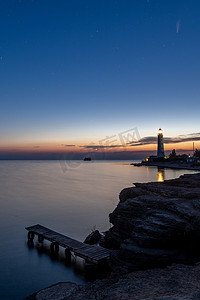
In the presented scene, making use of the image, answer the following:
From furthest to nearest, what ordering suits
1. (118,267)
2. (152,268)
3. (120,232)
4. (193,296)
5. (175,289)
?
(120,232) < (118,267) < (152,268) < (175,289) < (193,296)

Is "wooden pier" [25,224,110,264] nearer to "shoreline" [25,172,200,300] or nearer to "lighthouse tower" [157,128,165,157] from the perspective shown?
"shoreline" [25,172,200,300]

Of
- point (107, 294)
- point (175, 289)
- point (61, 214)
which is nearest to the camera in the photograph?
point (175, 289)

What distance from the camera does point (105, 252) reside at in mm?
16406

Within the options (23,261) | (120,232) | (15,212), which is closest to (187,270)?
(120,232)

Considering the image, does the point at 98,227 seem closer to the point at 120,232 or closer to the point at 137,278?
the point at 120,232

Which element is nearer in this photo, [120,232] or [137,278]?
[137,278]

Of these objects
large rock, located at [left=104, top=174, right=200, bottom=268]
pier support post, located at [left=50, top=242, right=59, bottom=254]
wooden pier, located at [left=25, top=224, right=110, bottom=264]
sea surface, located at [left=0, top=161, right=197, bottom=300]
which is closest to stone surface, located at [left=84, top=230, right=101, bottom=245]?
wooden pier, located at [left=25, top=224, right=110, bottom=264]

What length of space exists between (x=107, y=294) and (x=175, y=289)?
10.1 ft

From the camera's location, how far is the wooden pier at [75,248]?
15.8 m

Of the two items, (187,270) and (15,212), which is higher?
(187,270)

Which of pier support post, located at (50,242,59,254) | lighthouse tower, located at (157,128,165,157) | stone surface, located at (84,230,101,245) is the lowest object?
pier support post, located at (50,242,59,254)

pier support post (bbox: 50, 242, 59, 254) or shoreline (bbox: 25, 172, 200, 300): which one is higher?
shoreline (bbox: 25, 172, 200, 300)

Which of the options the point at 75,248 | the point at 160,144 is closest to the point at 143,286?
the point at 75,248

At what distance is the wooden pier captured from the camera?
15836mm
